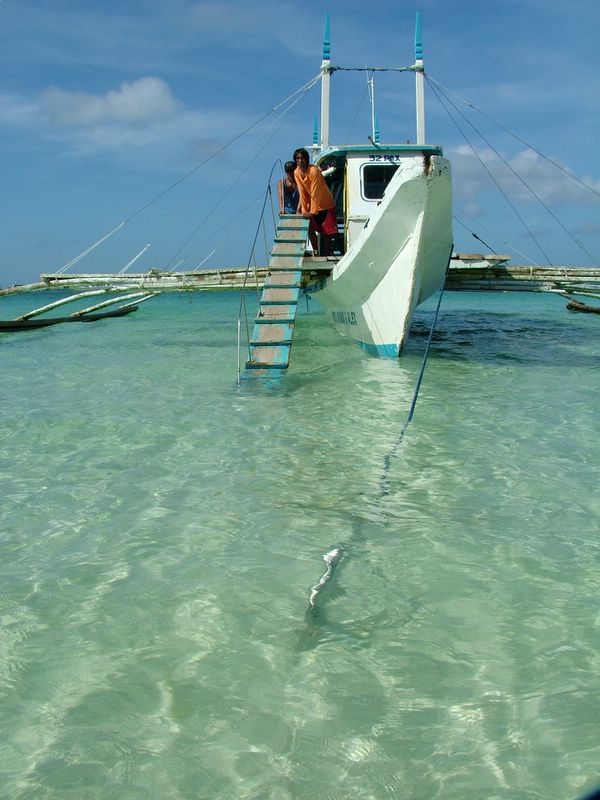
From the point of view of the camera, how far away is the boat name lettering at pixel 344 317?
1161 cm

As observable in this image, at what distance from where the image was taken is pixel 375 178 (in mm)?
12023

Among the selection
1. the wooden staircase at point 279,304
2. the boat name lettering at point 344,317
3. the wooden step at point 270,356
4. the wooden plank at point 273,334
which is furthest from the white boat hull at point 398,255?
the wooden step at point 270,356

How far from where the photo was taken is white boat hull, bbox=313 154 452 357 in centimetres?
902

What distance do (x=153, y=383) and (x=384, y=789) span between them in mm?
7759

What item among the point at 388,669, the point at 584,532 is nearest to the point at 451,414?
the point at 584,532

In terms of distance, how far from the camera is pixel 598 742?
2.25 metres

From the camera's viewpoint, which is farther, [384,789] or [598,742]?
[598,742]

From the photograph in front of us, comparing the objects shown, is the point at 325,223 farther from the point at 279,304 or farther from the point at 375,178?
the point at 279,304

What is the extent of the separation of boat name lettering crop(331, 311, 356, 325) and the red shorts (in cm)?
129

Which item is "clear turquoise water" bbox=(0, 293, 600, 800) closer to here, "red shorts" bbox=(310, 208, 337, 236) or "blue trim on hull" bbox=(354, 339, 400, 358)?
"blue trim on hull" bbox=(354, 339, 400, 358)

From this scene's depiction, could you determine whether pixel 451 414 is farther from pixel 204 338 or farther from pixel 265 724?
pixel 204 338

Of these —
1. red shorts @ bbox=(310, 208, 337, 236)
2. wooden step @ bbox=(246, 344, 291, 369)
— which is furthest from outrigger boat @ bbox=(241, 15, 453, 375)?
red shorts @ bbox=(310, 208, 337, 236)

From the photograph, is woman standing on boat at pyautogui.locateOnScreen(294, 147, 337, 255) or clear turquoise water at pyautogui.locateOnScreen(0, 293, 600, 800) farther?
woman standing on boat at pyautogui.locateOnScreen(294, 147, 337, 255)

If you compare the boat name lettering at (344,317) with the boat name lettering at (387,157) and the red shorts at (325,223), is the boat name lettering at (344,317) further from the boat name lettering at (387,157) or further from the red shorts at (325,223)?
the boat name lettering at (387,157)
